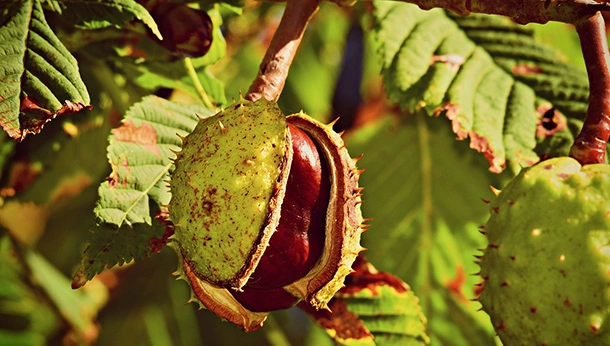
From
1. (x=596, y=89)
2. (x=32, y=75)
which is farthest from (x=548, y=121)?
(x=32, y=75)

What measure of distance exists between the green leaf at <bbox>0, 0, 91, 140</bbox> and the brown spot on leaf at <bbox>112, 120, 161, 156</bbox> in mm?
169

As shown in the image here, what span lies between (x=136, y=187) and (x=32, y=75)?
217 mm

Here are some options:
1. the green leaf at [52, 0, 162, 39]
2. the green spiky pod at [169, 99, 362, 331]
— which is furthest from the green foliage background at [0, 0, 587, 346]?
the green spiky pod at [169, 99, 362, 331]

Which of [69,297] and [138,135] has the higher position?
[138,135]

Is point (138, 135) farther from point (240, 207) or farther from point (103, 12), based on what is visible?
point (240, 207)

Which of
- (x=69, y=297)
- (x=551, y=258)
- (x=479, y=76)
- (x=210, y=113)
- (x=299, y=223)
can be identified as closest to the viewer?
(x=551, y=258)

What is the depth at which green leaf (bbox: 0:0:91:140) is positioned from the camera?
2.62 feet

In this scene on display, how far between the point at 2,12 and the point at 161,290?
1053mm

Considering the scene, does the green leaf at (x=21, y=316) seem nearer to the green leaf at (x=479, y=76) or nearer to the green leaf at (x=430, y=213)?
the green leaf at (x=430, y=213)

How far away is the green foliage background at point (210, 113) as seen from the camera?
3.26ft

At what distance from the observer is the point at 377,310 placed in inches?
46.8

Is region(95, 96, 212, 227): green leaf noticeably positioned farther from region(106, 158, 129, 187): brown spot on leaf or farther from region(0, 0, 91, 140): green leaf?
region(0, 0, 91, 140): green leaf

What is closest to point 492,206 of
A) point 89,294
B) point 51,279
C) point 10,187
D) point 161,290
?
point 10,187

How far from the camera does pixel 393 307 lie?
3.92ft
